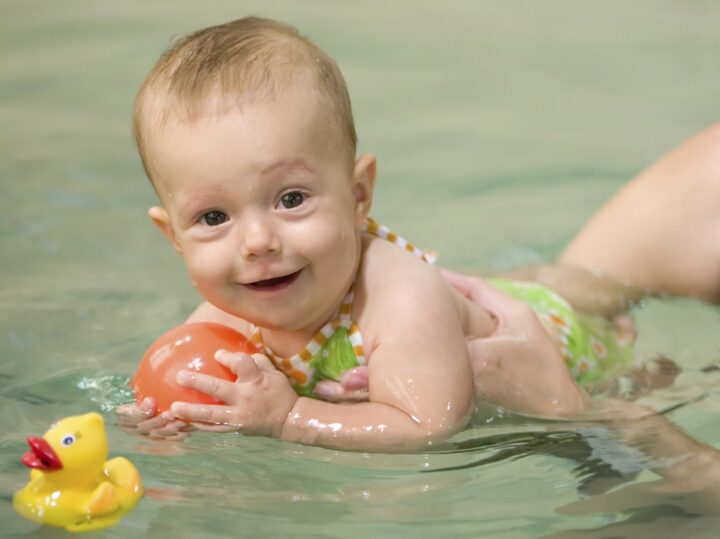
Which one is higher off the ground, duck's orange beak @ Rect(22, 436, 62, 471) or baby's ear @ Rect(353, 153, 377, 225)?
baby's ear @ Rect(353, 153, 377, 225)

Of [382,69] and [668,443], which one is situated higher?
[382,69]

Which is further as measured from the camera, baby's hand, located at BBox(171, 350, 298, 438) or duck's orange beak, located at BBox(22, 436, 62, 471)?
baby's hand, located at BBox(171, 350, 298, 438)

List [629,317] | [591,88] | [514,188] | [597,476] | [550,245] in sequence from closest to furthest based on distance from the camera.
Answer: [597,476], [629,317], [550,245], [514,188], [591,88]

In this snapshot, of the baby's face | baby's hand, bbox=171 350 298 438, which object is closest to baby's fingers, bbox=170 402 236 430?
baby's hand, bbox=171 350 298 438

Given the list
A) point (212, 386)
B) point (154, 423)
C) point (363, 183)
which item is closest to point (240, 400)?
point (212, 386)

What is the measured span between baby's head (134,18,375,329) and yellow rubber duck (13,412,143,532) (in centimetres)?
34

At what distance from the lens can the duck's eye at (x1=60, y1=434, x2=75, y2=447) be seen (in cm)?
162

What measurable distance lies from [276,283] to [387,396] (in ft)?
0.80

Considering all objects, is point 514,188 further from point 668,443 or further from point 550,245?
point 668,443

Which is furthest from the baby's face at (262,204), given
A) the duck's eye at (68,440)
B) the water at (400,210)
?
the duck's eye at (68,440)

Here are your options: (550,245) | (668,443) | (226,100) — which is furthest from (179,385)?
(550,245)

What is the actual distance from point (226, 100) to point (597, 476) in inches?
32.1

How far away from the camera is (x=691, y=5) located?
4.71 meters

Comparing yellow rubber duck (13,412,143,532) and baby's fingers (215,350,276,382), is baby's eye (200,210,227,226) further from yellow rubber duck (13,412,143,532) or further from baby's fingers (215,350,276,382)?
yellow rubber duck (13,412,143,532)
